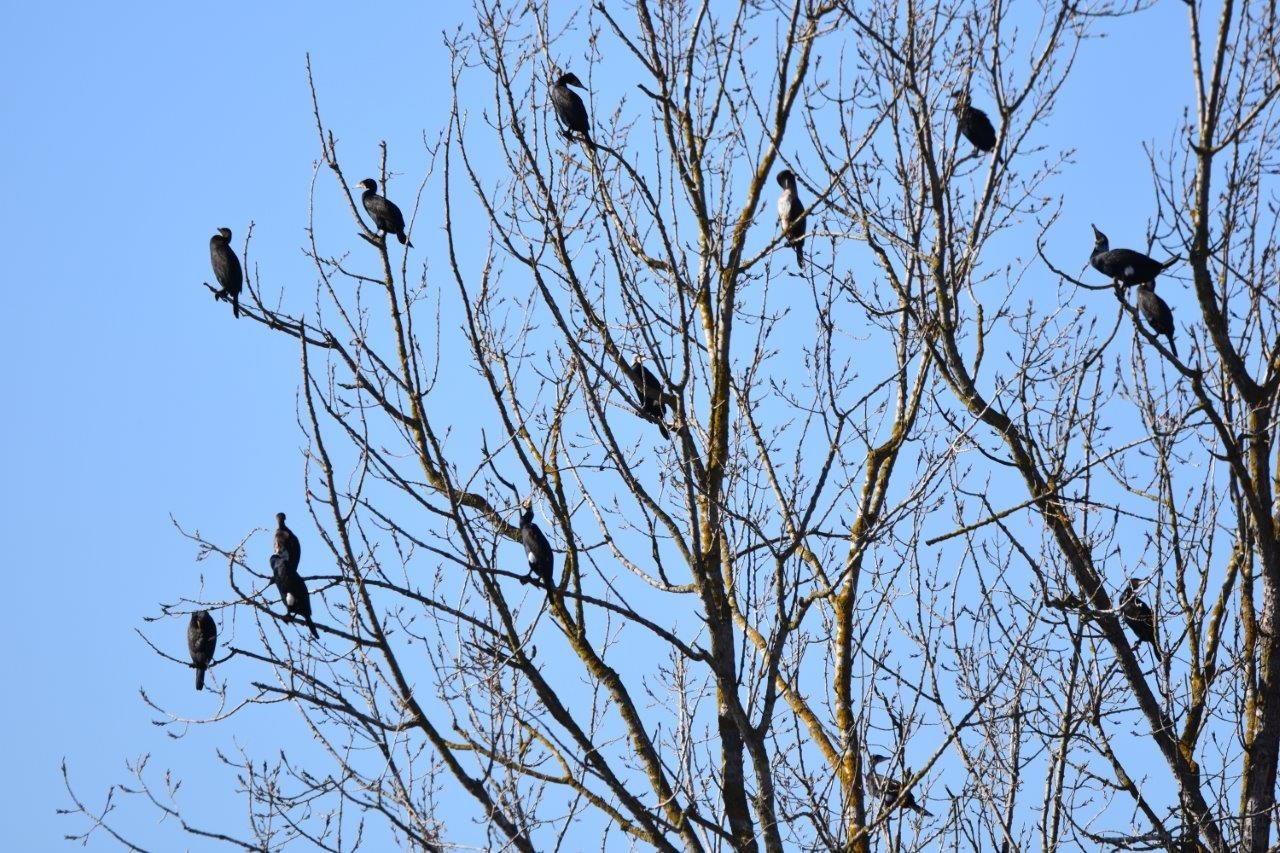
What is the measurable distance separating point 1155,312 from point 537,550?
11.7 feet

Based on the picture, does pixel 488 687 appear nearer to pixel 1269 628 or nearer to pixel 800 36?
pixel 800 36

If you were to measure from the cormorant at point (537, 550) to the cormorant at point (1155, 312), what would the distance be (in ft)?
11.3

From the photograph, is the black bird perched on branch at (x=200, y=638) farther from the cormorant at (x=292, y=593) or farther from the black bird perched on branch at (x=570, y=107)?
the black bird perched on branch at (x=570, y=107)

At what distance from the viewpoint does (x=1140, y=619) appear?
6.80 m

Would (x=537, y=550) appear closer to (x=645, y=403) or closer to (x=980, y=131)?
(x=645, y=403)

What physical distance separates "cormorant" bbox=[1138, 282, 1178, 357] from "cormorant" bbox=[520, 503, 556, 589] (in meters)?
3.44

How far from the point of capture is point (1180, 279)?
6027 millimetres

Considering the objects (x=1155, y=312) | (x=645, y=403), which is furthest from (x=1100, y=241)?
(x=645, y=403)

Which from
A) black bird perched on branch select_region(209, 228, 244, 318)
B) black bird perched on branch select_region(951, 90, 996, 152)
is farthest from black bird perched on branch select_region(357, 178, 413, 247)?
black bird perched on branch select_region(951, 90, 996, 152)

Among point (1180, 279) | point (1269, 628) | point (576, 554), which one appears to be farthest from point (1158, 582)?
point (576, 554)

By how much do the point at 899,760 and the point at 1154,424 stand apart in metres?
1.89

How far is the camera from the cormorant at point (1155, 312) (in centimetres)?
798

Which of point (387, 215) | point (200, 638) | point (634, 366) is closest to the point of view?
point (634, 366)

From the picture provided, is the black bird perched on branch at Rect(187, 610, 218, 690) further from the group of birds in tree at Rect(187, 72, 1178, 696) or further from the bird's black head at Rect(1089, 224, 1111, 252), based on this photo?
the bird's black head at Rect(1089, 224, 1111, 252)
